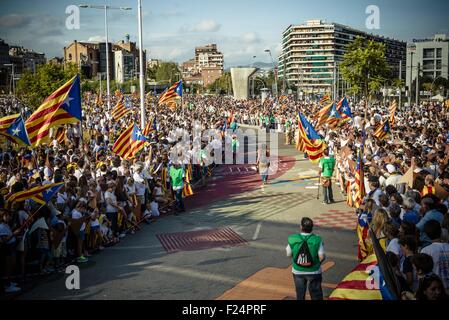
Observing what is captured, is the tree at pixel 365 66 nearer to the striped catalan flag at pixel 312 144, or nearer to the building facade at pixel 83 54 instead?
the striped catalan flag at pixel 312 144

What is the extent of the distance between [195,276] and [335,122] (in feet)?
45.1

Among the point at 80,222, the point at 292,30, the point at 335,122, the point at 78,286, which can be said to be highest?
the point at 292,30

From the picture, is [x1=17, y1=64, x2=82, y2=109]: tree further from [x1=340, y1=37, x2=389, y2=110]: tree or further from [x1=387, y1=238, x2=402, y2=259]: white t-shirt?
[x1=387, y1=238, x2=402, y2=259]: white t-shirt

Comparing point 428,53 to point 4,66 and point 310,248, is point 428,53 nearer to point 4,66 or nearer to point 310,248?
point 4,66

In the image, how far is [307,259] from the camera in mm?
6406

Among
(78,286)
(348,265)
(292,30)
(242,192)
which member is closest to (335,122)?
(242,192)

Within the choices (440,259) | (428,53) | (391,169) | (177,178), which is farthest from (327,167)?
(428,53)

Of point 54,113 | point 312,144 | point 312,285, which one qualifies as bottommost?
point 312,285

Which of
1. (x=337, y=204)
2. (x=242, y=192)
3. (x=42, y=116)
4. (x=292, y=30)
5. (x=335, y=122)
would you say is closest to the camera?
(x=42, y=116)

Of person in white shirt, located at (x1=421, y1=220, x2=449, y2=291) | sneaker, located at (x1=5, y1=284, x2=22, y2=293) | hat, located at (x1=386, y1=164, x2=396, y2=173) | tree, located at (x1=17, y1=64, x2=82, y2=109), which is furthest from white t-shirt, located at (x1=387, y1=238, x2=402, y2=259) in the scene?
tree, located at (x1=17, y1=64, x2=82, y2=109)

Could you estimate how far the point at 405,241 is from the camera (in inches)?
243

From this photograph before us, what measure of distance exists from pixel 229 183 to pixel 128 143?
19.0 feet

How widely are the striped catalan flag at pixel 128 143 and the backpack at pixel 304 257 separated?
900 cm

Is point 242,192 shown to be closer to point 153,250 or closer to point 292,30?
point 153,250
